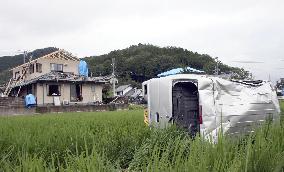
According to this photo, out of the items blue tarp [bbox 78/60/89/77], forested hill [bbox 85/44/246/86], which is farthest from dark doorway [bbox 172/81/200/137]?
forested hill [bbox 85/44/246/86]

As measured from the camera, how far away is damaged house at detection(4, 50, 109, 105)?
32.4m

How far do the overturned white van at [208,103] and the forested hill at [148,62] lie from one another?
55.7 metres

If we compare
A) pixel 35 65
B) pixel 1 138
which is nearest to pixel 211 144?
pixel 1 138

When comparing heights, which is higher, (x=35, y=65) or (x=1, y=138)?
(x=35, y=65)

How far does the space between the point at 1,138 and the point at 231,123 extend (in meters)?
4.10

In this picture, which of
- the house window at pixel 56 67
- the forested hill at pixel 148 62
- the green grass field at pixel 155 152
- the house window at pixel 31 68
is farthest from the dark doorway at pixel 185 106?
the forested hill at pixel 148 62

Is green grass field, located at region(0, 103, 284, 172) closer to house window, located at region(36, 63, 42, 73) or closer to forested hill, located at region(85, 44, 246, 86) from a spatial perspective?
house window, located at region(36, 63, 42, 73)

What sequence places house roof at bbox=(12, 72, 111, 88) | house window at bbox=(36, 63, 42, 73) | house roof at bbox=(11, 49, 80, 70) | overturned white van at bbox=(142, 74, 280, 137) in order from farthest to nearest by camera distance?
house roof at bbox=(11, 49, 80, 70)
house window at bbox=(36, 63, 42, 73)
house roof at bbox=(12, 72, 111, 88)
overturned white van at bbox=(142, 74, 280, 137)

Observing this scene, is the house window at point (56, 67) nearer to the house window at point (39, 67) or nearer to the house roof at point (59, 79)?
the house window at point (39, 67)

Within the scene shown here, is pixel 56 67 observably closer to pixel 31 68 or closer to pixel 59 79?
pixel 31 68

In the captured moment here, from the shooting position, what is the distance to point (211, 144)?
3527 mm

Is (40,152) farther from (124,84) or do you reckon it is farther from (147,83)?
(124,84)

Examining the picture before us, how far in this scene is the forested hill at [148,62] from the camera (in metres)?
68.2

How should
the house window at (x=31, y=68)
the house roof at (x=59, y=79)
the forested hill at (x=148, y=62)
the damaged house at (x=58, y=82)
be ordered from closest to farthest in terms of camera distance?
1. the house roof at (x=59, y=79)
2. the damaged house at (x=58, y=82)
3. the house window at (x=31, y=68)
4. the forested hill at (x=148, y=62)
